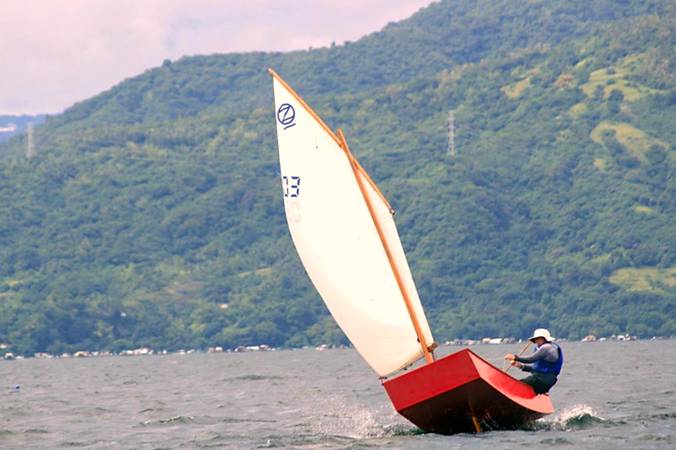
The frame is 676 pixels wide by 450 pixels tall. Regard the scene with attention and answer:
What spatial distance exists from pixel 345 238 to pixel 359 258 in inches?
23.9

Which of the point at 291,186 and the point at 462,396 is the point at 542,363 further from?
the point at 291,186

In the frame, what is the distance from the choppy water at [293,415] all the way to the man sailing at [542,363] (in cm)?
129

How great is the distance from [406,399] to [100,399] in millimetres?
32922

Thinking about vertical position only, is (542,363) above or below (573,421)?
above

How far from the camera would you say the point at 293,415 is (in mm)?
54094

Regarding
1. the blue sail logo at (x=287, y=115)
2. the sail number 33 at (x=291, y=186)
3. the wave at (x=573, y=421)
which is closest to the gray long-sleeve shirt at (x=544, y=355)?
the wave at (x=573, y=421)

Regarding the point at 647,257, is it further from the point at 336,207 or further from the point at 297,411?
the point at 336,207

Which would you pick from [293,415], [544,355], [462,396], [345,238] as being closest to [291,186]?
[345,238]

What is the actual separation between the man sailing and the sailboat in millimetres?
338

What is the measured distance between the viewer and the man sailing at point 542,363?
41.0 meters

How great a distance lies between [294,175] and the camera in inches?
1608

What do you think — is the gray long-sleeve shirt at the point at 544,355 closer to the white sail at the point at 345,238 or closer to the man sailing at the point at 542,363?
the man sailing at the point at 542,363

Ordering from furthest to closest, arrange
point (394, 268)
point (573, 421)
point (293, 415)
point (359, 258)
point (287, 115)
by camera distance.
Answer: point (293, 415)
point (573, 421)
point (287, 115)
point (359, 258)
point (394, 268)

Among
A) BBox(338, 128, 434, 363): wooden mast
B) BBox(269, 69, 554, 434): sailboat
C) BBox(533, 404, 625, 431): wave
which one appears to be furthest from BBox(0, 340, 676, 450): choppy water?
BBox(338, 128, 434, 363): wooden mast
